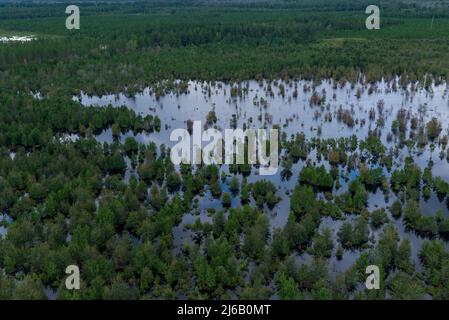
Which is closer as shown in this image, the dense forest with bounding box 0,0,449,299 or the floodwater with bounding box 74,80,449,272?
the dense forest with bounding box 0,0,449,299

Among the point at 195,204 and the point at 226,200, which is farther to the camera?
the point at 226,200

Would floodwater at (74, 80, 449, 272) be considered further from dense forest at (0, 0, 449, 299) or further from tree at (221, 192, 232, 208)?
dense forest at (0, 0, 449, 299)

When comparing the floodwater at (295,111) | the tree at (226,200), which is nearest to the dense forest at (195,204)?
the tree at (226,200)

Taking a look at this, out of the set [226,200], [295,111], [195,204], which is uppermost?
[295,111]

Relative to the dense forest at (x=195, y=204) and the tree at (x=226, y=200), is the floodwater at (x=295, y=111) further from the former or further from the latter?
the dense forest at (x=195, y=204)

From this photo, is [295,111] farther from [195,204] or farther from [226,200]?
[195,204]

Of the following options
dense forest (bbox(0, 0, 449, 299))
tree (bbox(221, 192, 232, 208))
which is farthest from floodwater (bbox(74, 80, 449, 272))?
dense forest (bbox(0, 0, 449, 299))

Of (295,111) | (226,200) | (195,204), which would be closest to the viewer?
(195,204)

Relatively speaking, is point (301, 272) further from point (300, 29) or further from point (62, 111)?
point (300, 29)

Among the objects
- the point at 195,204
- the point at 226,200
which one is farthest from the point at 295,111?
the point at 195,204
